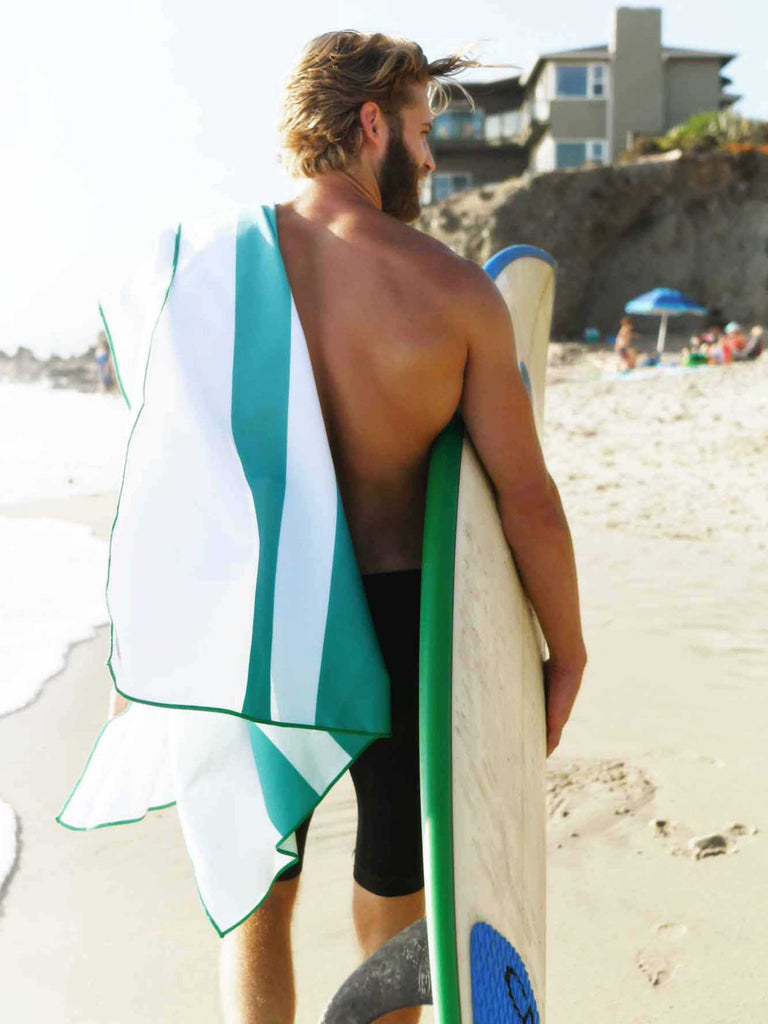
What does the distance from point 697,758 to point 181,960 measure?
5.29 feet

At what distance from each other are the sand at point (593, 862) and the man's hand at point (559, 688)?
0.72 m

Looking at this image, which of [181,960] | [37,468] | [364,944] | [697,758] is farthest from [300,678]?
[37,468]

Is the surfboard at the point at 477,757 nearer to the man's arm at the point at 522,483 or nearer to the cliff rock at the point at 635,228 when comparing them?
the man's arm at the point at 522,483

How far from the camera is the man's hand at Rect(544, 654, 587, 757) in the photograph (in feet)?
5.12

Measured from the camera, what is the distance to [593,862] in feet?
7.90

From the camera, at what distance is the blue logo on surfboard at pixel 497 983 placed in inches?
42.5

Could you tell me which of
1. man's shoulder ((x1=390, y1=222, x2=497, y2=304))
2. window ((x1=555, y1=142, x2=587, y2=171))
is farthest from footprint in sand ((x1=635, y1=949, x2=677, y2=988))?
window ((x1=555, y1=142, x2=587, y2=171))

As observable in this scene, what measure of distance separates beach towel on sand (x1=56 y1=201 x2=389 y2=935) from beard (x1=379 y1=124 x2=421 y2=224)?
0.20 metres

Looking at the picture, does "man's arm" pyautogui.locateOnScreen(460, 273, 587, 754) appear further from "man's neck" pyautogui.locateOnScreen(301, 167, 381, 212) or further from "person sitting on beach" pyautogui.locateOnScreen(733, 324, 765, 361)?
"person sitting on beach" pyautogui.locateOnScreen(733, 324, 765, 361)

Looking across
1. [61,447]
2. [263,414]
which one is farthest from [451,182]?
[263,414]

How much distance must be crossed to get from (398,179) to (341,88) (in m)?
0.15

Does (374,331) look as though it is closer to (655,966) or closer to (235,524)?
(235,524)

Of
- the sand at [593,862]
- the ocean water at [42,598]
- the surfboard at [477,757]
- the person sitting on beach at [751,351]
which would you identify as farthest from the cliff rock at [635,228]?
the surfboard at [477,757]

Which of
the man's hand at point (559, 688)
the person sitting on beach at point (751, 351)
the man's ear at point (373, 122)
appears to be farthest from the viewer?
the person sitting on beach at point (751, 351)
